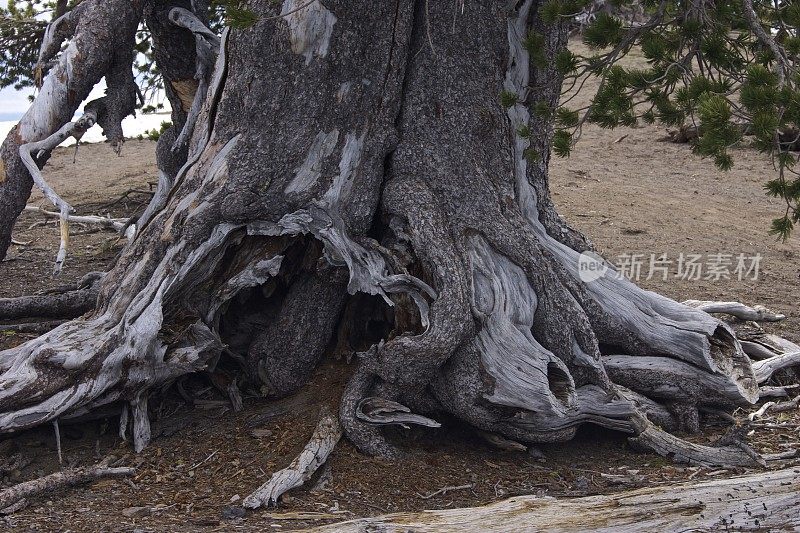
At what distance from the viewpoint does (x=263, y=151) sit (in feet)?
14.8

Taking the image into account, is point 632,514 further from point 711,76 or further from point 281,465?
point 711,76

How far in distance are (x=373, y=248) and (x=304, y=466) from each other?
3.88 feet

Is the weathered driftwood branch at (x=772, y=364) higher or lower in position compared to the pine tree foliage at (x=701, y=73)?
lower

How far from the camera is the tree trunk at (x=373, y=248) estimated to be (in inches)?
175

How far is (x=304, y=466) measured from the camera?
421cm

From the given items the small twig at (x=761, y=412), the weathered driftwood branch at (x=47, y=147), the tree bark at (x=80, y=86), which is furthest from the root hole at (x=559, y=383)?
the tree bark at (x=80, y=86)

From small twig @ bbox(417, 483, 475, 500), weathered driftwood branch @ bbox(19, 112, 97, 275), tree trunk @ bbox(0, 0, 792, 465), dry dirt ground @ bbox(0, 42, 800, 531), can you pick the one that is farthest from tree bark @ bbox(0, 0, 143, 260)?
small twig @ bbox(417, 483, 475, 500)

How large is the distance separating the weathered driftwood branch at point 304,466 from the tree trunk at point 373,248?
13cm

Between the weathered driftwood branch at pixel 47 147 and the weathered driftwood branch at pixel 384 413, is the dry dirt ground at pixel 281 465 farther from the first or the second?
the weathered driftwood branch at pixel 47 147

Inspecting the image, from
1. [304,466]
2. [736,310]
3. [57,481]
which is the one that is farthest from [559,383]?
[57,481]

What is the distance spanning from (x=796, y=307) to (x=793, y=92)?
4.46m

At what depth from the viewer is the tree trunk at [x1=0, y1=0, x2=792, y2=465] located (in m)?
4.45

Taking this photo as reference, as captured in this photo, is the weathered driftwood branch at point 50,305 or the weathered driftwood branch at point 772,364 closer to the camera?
the weathered driftwood branch at point 772,364

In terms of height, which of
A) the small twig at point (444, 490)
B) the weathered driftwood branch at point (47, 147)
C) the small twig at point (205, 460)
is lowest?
the small twig at point (444, 490)
